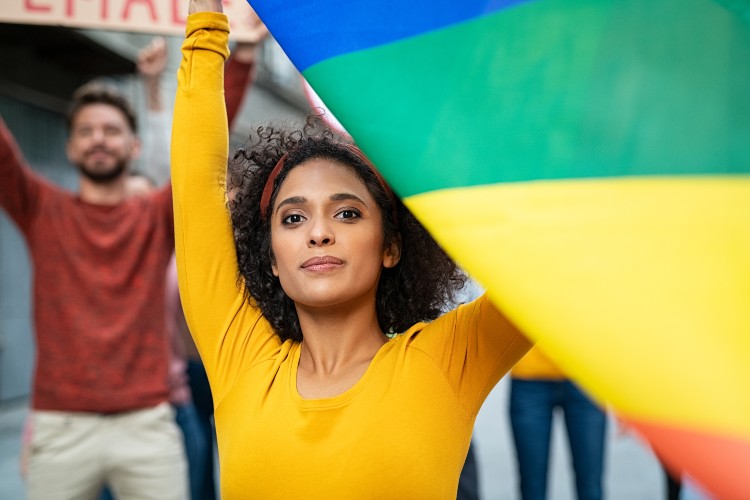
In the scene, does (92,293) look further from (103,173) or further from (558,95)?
(558,95)

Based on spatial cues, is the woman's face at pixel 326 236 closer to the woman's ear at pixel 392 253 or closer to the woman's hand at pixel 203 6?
the woman's ear at pixel 392 253

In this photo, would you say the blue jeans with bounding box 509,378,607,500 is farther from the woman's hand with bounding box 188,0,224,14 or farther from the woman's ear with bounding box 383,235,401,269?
the woman's hand with bounding box 188,0,224,14

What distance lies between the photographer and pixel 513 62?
3.25ft

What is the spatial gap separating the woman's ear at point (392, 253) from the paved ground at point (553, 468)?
263cm

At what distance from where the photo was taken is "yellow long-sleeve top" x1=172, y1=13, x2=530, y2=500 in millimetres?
1280

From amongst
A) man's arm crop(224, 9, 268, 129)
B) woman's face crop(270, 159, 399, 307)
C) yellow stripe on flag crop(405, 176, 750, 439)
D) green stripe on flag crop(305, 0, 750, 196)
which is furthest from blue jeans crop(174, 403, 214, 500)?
yellow stripe on flag crop(405, 176, 750, 439)

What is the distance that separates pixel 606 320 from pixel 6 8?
1961 millimetres

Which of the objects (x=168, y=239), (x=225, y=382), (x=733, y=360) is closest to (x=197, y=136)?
(x=225, y=382)

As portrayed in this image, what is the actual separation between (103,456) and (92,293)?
1.67 ft

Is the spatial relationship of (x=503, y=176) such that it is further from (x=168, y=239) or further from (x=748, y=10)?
(x=168, y=239)

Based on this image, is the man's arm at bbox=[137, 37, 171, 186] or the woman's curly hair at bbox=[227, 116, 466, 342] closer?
the woman's curly hair at bbox=[227, 116, 466, 342]

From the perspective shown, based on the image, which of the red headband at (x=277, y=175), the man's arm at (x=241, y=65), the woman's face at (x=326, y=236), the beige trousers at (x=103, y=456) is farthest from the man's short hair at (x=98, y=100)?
the woman's face at (x=326, y=236)

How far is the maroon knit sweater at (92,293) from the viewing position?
8.63 feet

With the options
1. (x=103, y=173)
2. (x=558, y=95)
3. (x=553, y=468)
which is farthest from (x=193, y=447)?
(x=558, y=95)
